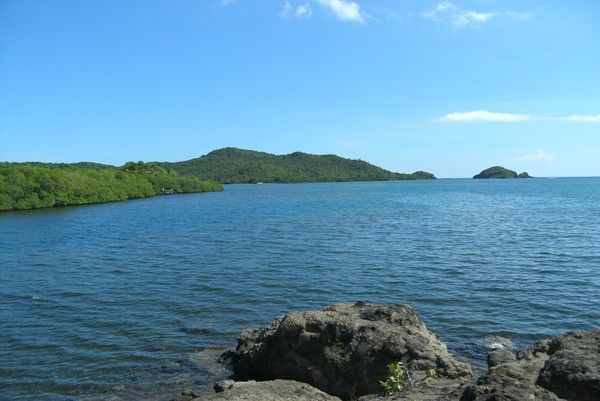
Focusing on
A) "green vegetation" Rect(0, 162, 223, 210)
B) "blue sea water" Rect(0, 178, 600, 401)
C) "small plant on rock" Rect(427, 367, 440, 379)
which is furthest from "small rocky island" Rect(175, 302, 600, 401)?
"green vegetation" Rect(0, 162, 223, 210)

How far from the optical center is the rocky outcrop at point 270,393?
1023cm

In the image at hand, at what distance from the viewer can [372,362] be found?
1385 cm

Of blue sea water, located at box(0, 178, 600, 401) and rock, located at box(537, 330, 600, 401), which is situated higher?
rock, located at box(537, 330, 600, 401)

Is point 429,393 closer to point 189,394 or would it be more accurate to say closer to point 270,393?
point 270,393

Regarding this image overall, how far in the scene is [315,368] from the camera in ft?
48.1

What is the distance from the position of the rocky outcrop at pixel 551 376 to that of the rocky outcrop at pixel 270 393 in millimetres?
3790

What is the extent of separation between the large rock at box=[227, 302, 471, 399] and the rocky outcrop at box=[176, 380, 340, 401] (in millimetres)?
2724

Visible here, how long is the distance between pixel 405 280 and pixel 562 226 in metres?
34.7

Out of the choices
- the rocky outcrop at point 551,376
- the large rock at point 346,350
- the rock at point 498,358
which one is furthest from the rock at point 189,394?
the rock at point 498,358

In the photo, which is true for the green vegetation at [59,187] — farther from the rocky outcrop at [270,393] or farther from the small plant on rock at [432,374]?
the small plant on rock at [432,374]

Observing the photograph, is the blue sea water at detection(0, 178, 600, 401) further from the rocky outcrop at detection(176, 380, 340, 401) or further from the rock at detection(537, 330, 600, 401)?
the rock at detection(537, 330, 600, 401)

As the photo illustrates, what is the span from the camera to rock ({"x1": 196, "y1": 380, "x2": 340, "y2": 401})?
33.6ft

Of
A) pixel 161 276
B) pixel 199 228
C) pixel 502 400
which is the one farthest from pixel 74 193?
pixel 502 400

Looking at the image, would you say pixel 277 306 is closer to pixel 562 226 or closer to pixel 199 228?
pixel 199 228
